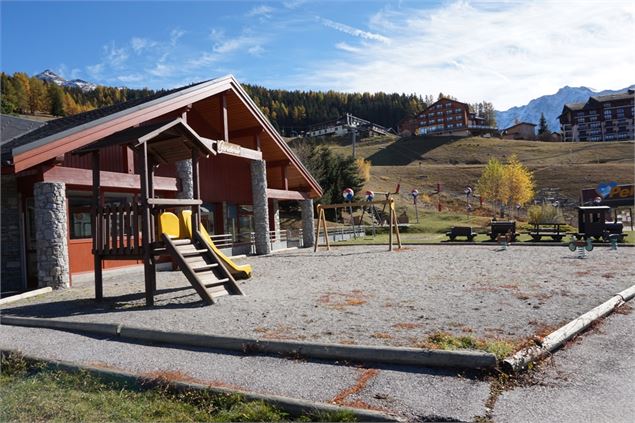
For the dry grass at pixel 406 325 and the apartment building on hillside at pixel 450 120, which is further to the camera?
the apartment building on hillside at pixel 450 120

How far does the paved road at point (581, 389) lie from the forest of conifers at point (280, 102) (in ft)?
323

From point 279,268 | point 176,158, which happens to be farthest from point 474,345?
point 279,268

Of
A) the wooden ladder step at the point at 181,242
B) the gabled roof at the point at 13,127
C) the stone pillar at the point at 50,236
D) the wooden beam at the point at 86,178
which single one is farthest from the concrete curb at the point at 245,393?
the gabled roof at the point at 13,127

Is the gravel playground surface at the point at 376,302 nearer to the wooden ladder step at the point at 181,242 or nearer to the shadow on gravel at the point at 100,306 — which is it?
the shadow on gravel at the point at 100,306

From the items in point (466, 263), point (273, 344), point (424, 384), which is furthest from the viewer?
point (466, 263)

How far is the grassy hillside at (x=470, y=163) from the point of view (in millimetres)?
65188

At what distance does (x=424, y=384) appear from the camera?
4.27 m

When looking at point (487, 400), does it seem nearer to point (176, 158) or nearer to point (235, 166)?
point (176, 158)

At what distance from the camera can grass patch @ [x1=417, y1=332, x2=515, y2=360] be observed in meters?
4.76

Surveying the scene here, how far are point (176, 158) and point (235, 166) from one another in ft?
34.0

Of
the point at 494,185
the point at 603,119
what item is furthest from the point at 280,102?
the point at 494,185

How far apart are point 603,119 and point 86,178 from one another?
127981mm

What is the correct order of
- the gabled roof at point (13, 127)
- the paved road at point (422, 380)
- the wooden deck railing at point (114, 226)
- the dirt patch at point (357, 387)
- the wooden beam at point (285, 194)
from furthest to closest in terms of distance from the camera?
the wooden beam at point (285, 194) < the gabled roof at point (13, 127) < the wooden deck railing at point (114, 226) < the dirt patch at point (357, 387) < the paved road at point (422, 380)

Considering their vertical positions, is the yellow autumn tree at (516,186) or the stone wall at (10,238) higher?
the yellow autumn tree at (516,186)
